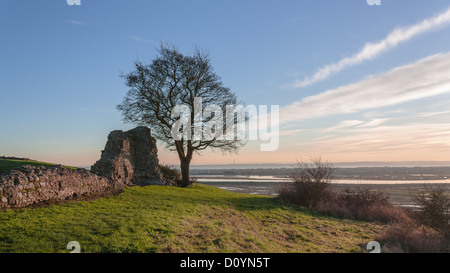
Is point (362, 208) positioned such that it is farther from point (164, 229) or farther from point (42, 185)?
point (42, 185)

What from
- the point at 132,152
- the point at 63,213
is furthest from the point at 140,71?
the point at 63,213

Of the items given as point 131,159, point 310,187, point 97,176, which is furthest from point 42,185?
point 310,187

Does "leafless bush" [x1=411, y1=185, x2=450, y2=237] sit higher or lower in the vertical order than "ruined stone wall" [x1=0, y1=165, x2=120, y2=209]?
lower

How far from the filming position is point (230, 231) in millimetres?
12211

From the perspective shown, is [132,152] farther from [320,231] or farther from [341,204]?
[341,204]

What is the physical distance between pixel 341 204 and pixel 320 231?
7.62 metres

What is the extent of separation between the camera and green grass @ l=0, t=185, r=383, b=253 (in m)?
8.96

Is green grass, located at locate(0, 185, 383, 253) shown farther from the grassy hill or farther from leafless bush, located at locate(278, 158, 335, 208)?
leafless bush, located at locate(278, 158, 335, 208)

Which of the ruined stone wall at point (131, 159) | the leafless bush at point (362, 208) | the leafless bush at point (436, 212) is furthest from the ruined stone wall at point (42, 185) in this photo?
the leafless bush at point (436, 212)

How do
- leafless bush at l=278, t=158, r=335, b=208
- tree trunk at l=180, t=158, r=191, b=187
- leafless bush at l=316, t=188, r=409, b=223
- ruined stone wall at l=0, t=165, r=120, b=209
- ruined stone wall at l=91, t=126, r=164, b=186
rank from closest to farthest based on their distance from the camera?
ruined stone wall at l=0, t=165, r=120, b=209, ruined stone wall at l=91, t=126, r=164, b=186, leafless bush at l=316, t=188, r=409, b=223, leafless bush at l=278, t=158, r=335, b=208, tree trunk at l=180, t=158, r=191, b=187

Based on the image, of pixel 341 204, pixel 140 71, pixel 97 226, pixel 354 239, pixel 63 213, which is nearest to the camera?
pixel 97 226

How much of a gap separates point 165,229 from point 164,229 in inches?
1.5

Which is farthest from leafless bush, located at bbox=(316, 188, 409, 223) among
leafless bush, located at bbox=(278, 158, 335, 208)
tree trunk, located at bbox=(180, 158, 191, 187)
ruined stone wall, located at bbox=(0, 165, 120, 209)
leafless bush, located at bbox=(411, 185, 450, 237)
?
ruined stone wall, located at bbox=(0, 165, 120, 209)

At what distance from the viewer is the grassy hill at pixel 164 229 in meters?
8.96
